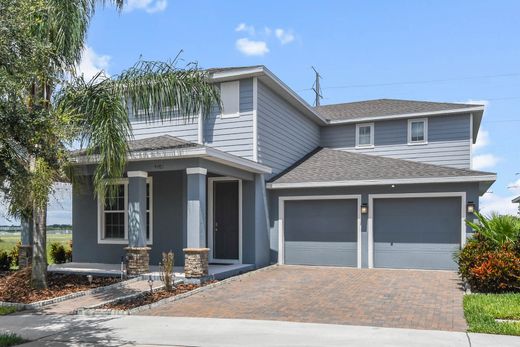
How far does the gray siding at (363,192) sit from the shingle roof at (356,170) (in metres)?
0.36

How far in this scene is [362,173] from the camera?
14.9 m

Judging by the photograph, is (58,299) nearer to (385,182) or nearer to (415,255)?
(385,182)

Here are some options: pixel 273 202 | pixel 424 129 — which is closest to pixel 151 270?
pixel 273 202

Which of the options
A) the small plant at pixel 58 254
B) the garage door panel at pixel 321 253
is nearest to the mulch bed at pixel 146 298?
the garage door panel at pixel 321 253

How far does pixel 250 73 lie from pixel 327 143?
7559 mm

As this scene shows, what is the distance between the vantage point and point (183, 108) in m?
11.3

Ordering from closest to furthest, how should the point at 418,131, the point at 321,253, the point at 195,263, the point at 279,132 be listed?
1. the point at 195,263
2. the point at 321,253
3. the point at 279,132
4. the point at 418,131

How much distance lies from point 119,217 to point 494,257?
10837 millimetres

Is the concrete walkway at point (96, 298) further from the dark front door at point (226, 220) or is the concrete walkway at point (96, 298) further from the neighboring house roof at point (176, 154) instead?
the dark front door at point (226, 220)

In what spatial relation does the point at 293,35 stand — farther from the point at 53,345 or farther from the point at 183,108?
the point at 53,345

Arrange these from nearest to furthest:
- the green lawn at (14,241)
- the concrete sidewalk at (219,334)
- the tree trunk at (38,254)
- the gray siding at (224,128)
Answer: the concrete sidewalk at (219,334)
the tree trunk at (38,254)
the gray siding at (224,128)
the green lawn at (14,241)

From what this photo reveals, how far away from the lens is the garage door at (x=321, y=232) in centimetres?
1479


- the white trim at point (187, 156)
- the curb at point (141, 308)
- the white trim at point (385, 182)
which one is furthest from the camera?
the white trim at point (385, 182)

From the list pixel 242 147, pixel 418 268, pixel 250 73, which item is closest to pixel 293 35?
pixel 250 73
